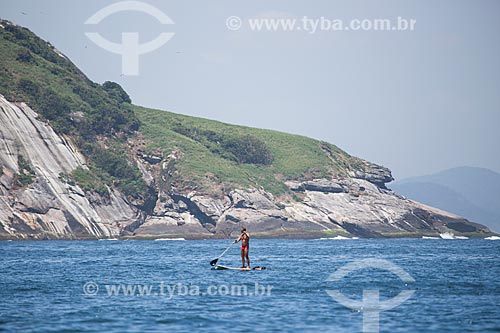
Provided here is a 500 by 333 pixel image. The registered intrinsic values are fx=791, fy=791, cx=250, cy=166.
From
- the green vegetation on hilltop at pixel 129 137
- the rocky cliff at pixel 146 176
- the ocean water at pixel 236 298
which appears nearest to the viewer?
the ocean water at pixel 236 298

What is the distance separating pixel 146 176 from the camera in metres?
153

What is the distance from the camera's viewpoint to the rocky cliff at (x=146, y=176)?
412 feet

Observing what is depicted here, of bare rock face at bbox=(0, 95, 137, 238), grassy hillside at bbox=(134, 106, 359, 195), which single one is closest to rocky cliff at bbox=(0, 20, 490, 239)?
bare rock face at bbox=(0, 95, 137, 238)

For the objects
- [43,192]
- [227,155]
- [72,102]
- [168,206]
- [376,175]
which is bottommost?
[168,206]

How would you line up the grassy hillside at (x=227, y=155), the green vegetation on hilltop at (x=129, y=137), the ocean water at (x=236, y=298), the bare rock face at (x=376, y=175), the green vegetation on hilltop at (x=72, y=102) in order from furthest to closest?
the bare rock face at (x=376, y=175)
the grassy hillside at (x=227, y=155)
the green vegetation on hilltop at (x=129, y=137)
the green vegetation on hilltop at (x=72, y=102)
the ocean water at (x=236, y=298)

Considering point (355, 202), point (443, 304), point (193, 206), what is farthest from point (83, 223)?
point (443, 304)

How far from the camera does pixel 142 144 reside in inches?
6531

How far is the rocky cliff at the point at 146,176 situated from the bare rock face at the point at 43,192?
0.21 metres

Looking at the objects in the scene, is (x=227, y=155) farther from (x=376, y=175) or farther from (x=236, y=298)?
(x=236, y=298)

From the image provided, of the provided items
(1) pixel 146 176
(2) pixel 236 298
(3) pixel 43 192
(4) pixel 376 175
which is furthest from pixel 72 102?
(2) pixel 236 298

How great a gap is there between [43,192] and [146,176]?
32.3 meters

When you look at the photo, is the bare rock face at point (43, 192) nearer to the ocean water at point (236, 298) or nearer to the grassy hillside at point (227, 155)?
the grassy hillside at point (227, 155)

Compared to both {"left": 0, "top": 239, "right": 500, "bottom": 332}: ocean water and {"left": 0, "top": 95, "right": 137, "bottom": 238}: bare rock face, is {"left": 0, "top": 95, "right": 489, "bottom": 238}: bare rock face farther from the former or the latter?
{"left": 0, "top": 239, "right": 500, "bottom": 332}: ocean water

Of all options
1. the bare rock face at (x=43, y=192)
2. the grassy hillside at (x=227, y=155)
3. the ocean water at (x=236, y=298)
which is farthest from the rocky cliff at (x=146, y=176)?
the ocean water at (x=236, y=298)
